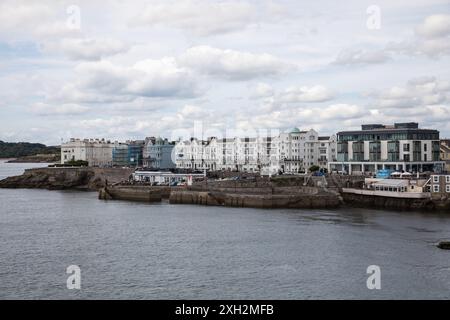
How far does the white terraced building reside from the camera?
315 ft

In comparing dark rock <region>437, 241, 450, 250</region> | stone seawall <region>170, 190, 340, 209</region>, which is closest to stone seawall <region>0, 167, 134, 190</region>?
stone seawall <region>170, 190, 340, 209</region>

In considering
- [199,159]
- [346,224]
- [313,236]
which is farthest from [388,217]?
[199,159]

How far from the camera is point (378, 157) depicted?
8012 centimetres

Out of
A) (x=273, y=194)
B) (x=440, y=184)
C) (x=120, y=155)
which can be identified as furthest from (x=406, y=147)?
(x=120, y=155)

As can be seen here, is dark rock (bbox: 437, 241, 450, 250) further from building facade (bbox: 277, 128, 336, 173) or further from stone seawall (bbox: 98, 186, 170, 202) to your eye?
building facade (bbox: 277, 128, 336, 173)

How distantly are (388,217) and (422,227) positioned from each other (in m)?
6.53

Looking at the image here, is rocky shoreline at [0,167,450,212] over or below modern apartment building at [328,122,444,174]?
below

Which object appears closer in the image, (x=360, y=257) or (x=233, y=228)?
(x=360, y=257)

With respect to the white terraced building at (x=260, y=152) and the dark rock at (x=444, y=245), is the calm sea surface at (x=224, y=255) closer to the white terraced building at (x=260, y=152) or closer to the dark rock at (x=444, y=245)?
the dark rock at (x=444, y=245)

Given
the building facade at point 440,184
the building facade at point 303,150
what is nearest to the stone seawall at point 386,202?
the building facade at point 440,184

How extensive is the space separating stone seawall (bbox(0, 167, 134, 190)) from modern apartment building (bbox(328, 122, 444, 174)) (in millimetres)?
33063

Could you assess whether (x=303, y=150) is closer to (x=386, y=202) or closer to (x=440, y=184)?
(x=386, y=202)

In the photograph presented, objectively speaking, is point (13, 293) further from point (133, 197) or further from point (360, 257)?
point (133, 197)

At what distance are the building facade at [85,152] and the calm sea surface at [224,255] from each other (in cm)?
7277
